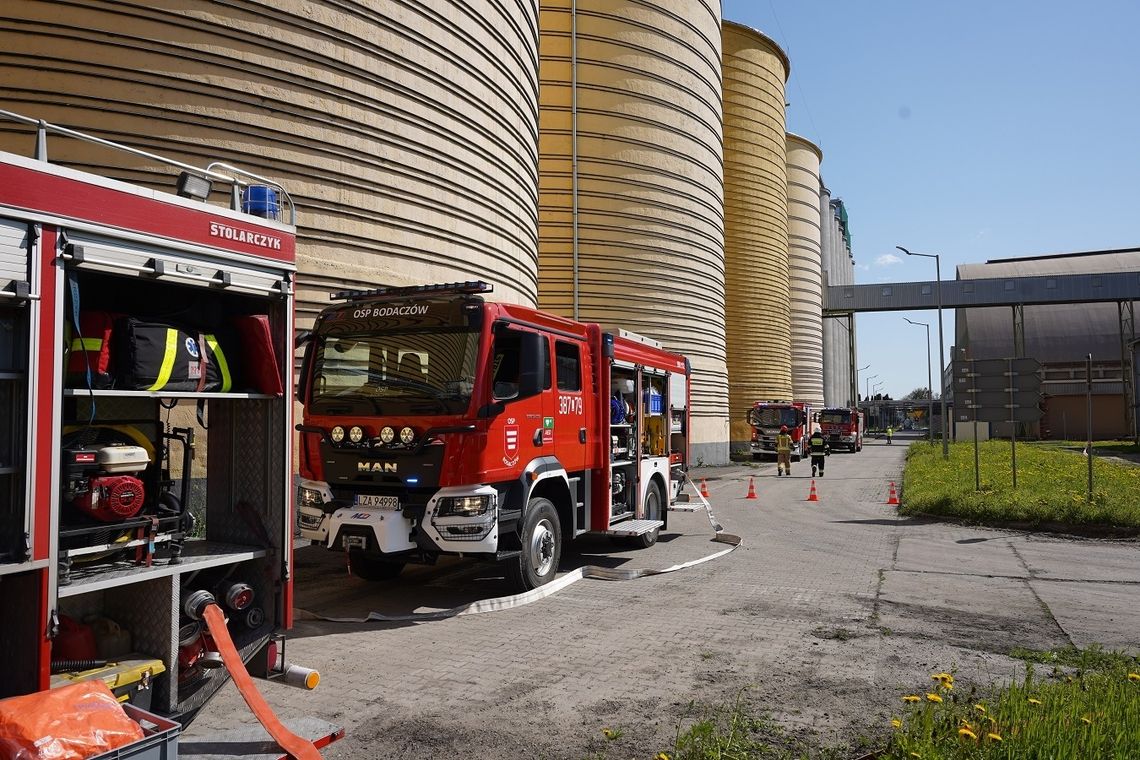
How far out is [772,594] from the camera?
902 centimetres

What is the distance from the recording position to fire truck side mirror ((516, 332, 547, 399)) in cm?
845

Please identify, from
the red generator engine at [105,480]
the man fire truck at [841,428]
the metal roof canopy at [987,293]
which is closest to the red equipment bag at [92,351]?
the red generator engine at [105,480]

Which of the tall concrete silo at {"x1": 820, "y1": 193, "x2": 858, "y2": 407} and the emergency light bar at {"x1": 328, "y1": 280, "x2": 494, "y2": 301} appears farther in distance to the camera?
the tall concrete silo at {"x1": 820, "y1": 193, "x2": 858, "y2": 407}

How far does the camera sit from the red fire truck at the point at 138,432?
391 cm

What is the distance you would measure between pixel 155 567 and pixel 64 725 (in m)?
1.24

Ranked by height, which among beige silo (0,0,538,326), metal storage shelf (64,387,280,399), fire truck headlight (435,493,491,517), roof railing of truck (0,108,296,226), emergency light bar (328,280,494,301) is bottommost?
fire truck headlight (435,493,491,517)

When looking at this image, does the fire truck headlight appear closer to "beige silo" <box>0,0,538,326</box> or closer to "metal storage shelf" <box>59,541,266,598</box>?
"metal storage shelf" <box>59,541,266,598</box>

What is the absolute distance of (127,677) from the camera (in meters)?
4.38

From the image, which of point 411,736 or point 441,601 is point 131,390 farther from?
point 441,601

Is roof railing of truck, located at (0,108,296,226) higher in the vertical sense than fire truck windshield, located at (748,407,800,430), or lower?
higher

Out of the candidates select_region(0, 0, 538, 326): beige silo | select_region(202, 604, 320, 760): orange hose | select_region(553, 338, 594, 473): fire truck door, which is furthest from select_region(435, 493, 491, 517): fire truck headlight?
select_region(0, 0, 538, 326): beige silo

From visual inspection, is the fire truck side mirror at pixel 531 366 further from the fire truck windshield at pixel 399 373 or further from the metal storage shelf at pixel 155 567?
the metal storage shelf at pixel 155 567

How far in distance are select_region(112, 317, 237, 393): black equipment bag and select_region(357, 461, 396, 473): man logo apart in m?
3.12

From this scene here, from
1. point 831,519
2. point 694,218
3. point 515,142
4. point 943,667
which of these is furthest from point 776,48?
point 943,667
